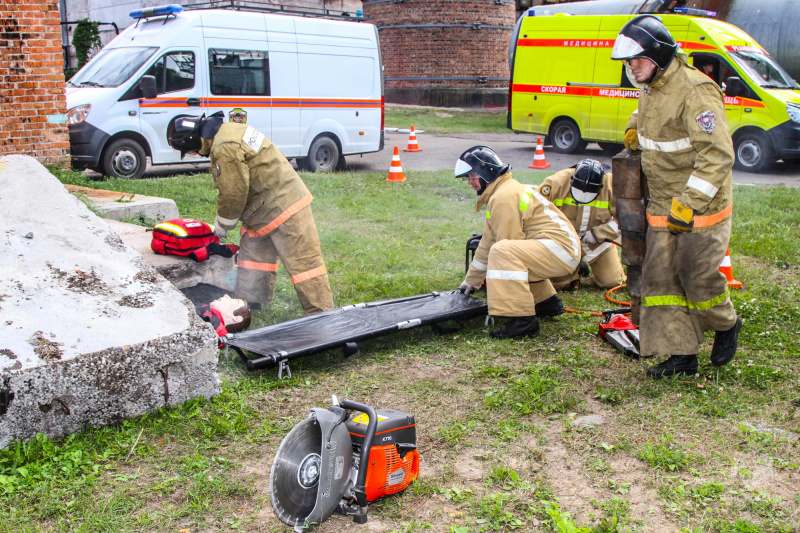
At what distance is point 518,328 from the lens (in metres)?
4.92

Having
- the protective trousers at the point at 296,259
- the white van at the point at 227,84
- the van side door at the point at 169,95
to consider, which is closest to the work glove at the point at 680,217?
the protective trousers at the point at 296,259

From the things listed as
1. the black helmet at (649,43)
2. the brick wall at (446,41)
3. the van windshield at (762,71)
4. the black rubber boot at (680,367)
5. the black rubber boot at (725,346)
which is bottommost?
the black rubber boot at (680,367)

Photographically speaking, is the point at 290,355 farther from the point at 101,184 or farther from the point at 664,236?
the point at 101,184

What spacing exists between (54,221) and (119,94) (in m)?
6.61

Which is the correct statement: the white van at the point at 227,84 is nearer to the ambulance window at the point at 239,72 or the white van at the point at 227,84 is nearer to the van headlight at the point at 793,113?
the ambulance window at the point at 239,72

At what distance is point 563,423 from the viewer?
12.0 feet

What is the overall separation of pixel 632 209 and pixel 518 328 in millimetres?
1174

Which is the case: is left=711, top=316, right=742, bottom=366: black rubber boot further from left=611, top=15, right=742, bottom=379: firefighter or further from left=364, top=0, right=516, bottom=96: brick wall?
left=364, top=0, right=516, bottom=96: brick wall

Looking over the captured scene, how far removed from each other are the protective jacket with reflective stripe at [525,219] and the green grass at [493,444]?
0.66 metres

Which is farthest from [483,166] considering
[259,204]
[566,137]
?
[566,137]

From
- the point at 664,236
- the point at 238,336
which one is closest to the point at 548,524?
the point at 664,236

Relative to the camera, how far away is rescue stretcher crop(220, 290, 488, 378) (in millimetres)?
4152

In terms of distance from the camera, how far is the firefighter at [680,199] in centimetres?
375

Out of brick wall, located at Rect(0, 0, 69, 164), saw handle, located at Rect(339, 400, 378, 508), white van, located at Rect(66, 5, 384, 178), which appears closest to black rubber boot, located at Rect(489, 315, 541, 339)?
saw handle, located at Rect(339, 400, 378, 508)
